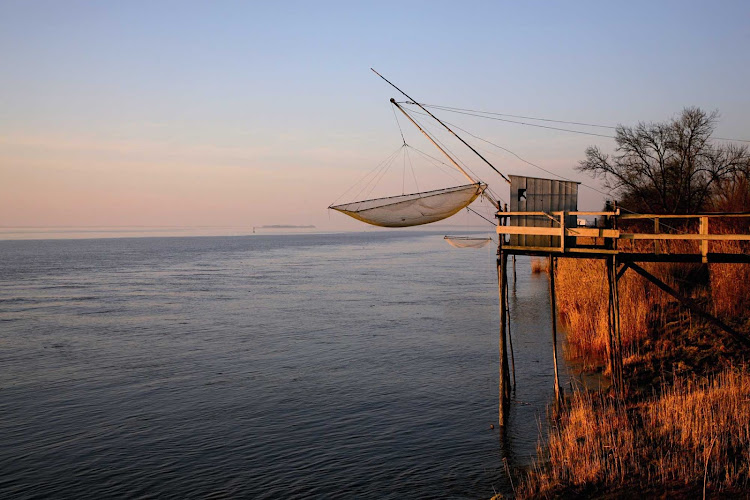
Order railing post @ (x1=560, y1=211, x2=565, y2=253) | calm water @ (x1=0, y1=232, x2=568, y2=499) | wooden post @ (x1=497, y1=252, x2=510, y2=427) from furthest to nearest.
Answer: wooden post @ (x1=497, y1=252, x2=510, y2=427), railing post @ (x1=560, y1=211, x2=565, y2=253), calm water @ (x1=0, y1=232, x2=568, y2=499)

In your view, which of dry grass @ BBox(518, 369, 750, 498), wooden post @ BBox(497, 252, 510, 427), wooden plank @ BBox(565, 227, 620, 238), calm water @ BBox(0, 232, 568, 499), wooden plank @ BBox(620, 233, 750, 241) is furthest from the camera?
wooden post @ BBox(497, 252, 510, 427)

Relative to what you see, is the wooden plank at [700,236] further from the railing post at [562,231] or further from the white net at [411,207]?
the white net at [411,207]

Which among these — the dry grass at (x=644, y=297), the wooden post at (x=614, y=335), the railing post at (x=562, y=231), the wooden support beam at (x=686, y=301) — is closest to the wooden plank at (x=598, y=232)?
the railing post at (x=562, y=231)

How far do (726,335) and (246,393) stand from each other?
50.5ft

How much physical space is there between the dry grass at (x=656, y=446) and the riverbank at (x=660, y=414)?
0.07 feet

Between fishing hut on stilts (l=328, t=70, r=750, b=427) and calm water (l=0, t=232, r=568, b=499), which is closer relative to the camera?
calm water (l=0, t=232, r=568, b=499)

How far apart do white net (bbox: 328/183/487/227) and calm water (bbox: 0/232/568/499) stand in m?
5.34

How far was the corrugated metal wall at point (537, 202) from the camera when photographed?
15953 mm

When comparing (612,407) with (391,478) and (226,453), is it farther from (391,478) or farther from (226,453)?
(226,453)

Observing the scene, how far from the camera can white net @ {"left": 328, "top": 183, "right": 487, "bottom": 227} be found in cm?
1583

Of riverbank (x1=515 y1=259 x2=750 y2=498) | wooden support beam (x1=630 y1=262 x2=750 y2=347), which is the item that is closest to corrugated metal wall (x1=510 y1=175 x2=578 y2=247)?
wooden support beam (x1=630 y1=262 x2=750 y2=347)

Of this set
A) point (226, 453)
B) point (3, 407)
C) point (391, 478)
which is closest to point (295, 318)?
point (3, 407)

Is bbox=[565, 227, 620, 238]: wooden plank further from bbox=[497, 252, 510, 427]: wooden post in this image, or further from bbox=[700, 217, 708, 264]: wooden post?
bbox=[700, 217, 708, 264]: wooden post

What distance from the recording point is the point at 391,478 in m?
12.5
